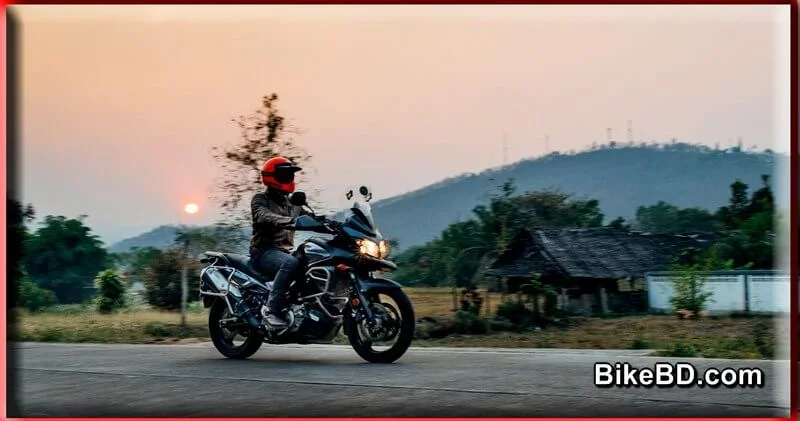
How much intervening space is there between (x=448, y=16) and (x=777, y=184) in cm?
228

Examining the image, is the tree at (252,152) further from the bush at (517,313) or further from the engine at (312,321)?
the bush at (517,313)

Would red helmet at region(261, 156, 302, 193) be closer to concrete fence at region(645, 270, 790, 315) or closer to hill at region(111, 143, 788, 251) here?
hill at region(111, 143, 788, 251)

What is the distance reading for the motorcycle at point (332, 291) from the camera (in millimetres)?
12047

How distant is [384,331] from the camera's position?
12.1 m

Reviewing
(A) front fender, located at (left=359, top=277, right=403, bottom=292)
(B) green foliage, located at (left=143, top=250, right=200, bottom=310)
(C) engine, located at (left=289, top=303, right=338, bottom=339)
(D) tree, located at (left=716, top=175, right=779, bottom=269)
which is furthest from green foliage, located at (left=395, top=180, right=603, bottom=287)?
(B) green foliage, located at (left=143, top=250, right=200, bottom=310)

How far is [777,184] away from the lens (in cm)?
1169

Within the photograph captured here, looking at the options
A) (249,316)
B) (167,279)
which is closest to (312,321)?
(249,316)

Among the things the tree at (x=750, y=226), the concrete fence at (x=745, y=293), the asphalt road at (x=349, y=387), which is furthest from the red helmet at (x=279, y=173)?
the tree at (x=750, y=226)

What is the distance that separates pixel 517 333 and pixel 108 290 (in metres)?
2.63

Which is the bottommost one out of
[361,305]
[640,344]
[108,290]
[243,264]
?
[640,344]

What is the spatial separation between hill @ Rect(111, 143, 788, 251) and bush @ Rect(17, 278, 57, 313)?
540 mm

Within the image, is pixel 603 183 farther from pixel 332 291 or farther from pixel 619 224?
pixel 332 291

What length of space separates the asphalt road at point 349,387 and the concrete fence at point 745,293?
13.4 inches

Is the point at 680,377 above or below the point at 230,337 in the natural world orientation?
below
